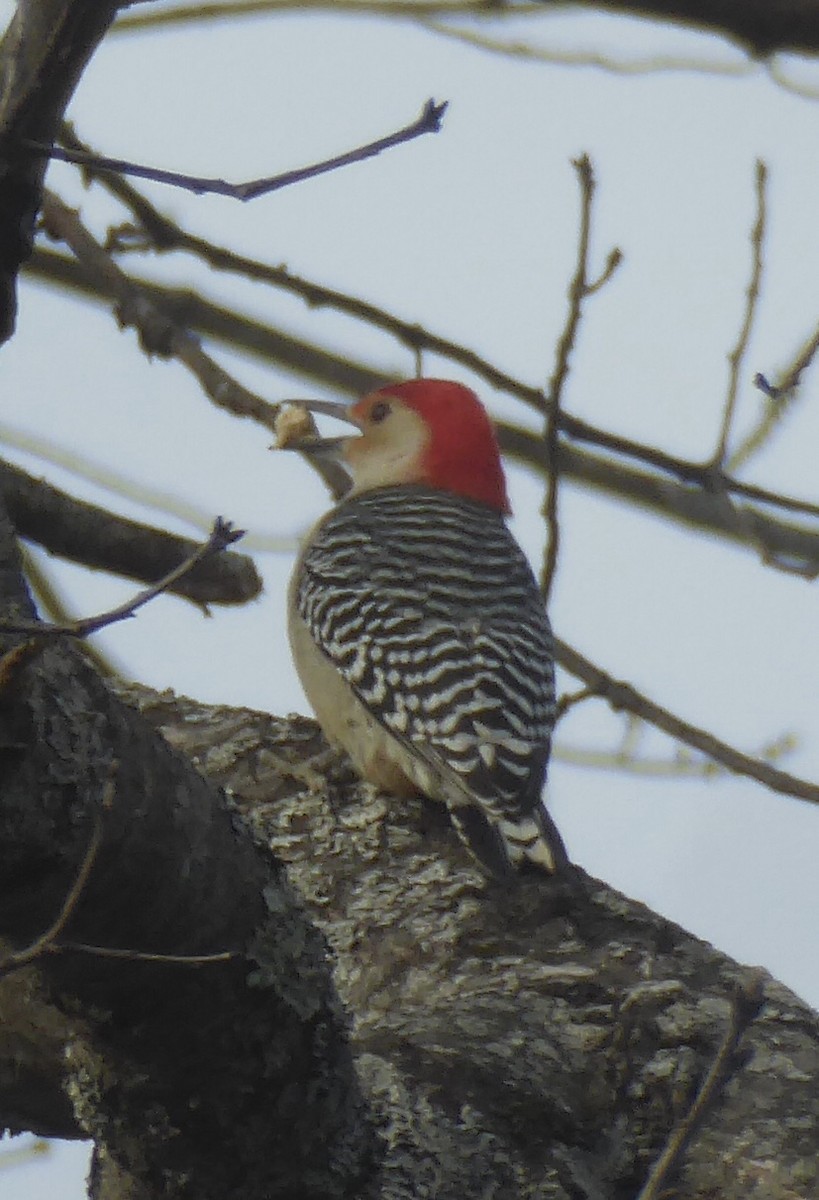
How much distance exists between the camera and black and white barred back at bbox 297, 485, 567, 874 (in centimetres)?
451

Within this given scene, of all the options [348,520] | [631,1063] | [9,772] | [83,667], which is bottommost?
[9,772]

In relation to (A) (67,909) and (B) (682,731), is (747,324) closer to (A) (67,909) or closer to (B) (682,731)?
(B) (682,731)

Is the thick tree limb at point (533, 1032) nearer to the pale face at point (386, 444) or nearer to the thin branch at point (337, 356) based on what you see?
the thin branch at point (337, 356)

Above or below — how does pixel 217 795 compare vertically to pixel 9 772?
above

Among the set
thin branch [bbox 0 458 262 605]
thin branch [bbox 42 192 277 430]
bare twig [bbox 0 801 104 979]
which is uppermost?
thin branch [bbox 42 192 277 430]

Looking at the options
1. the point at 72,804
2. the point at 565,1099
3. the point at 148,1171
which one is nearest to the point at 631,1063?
the point at 565,1099

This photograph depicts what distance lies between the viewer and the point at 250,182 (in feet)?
6.33

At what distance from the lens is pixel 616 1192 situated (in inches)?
115

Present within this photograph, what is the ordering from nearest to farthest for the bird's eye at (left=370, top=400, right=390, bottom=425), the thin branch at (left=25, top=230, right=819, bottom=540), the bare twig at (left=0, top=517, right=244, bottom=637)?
the bare twig at (left=0, top=517, right=244, bottom=637), the thin branch at (left=25, top=230, right=819, bottom=540), the bird's eye at (left=370, top=400, right=390, bottom=425)

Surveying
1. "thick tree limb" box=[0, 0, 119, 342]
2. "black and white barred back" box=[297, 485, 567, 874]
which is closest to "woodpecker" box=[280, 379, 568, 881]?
"black and white barred back" box=[297, 485, 567, 874]

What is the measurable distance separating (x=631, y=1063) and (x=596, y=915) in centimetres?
65

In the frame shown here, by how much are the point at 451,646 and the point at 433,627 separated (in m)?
0.15

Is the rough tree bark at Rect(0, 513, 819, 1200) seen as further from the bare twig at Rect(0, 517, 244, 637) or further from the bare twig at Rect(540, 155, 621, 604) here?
the bare twig at Rect(540, 155, 621, 604)

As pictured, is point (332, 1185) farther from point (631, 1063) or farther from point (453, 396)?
point (453, 396)
